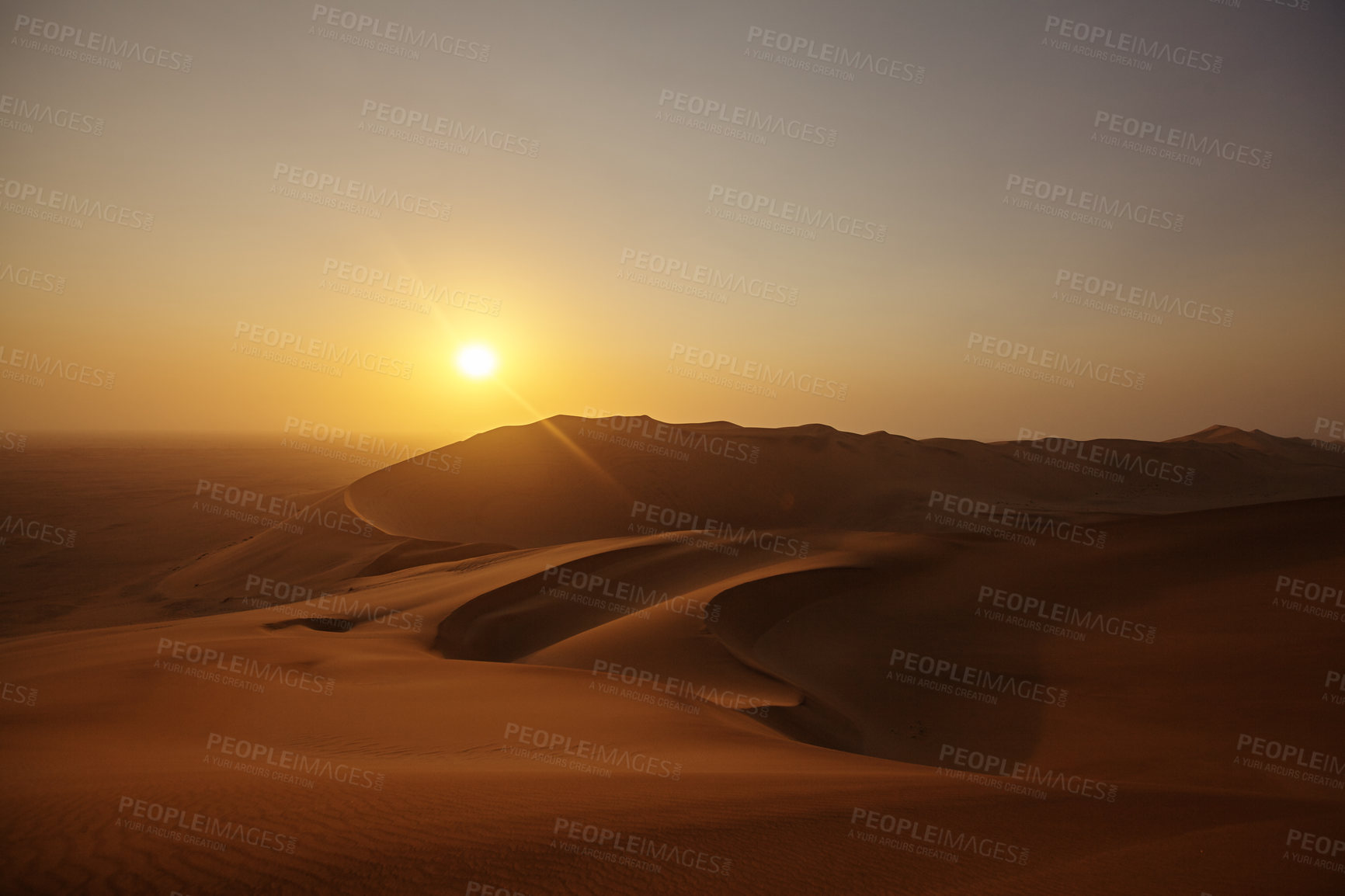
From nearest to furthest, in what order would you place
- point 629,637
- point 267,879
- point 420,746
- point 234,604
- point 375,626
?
point 267,879 → point 420,746 → point 629,637 → point 375,626 → point 234,604

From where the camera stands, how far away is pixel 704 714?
941cm

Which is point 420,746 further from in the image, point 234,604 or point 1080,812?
point 234,604

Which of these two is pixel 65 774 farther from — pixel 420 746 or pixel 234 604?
pixel 234 604

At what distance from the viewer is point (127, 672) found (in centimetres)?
914

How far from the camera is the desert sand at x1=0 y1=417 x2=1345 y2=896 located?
4.06 metres

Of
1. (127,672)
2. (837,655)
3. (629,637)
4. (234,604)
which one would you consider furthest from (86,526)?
(837,655)

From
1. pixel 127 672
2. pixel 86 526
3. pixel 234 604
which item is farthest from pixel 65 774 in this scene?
pixel 86 526

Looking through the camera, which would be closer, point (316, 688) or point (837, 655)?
point (316, 688)

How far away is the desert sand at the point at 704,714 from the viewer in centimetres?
406

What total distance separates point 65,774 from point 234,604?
20.1 m

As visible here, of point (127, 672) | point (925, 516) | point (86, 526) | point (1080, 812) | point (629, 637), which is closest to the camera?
point (1080, 812)

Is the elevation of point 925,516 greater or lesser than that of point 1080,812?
greater

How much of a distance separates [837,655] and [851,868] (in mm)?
9283

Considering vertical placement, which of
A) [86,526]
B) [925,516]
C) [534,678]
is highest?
[925,516]
